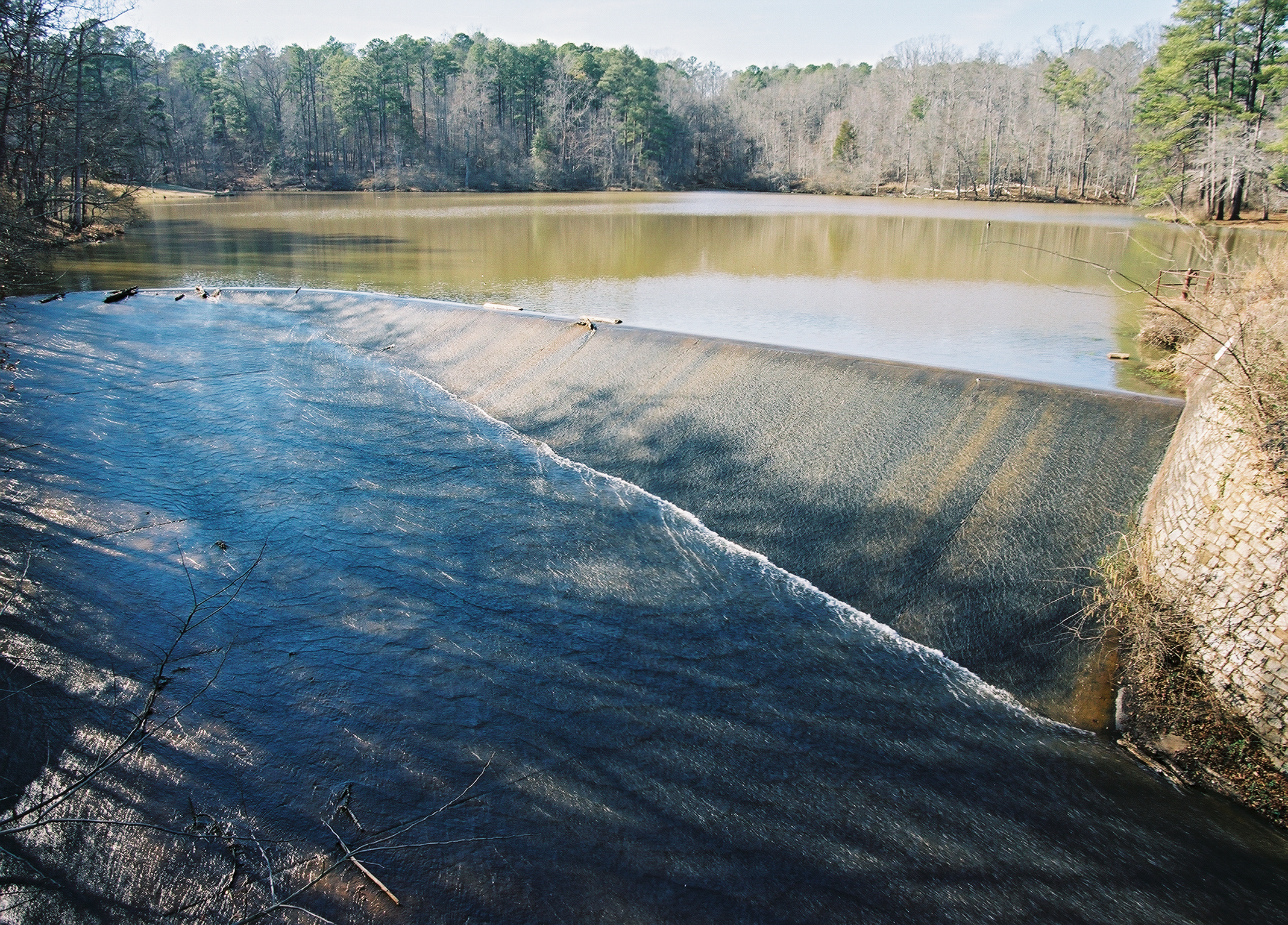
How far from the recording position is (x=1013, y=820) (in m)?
4.47

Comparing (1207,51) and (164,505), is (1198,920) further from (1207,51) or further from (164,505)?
(1207,51)

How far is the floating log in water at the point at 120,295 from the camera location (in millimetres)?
16969

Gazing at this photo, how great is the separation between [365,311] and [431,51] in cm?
6607

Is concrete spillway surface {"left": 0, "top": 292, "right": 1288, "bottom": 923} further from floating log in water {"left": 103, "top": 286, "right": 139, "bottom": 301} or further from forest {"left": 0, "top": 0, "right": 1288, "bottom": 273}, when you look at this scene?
forest {"left": 0, "top": 0, "right": 1288, "bottom": 273}

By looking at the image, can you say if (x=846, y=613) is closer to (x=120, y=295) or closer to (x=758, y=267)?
(x=758, y=267)

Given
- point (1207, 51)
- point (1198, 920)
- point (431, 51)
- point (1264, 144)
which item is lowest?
point (1198, 920)

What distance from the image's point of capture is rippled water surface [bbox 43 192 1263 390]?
12.8 metres

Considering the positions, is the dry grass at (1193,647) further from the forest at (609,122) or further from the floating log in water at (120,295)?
the forest at (609,122)

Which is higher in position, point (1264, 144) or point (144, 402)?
point (1264, 144)

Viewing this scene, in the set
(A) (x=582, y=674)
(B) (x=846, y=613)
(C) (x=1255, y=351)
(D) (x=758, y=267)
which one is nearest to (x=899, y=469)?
(B) (x=846, y=613)

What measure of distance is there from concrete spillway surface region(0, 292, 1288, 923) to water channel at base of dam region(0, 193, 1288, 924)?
2cm

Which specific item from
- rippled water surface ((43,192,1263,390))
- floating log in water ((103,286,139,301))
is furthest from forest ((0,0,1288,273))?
floating log in water ((103,286,139,301))

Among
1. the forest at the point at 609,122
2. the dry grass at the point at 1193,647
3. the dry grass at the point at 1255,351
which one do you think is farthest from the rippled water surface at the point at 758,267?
the forest at the point at 609,122

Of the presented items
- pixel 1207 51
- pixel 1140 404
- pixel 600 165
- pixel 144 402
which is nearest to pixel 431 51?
pixel 600 165
